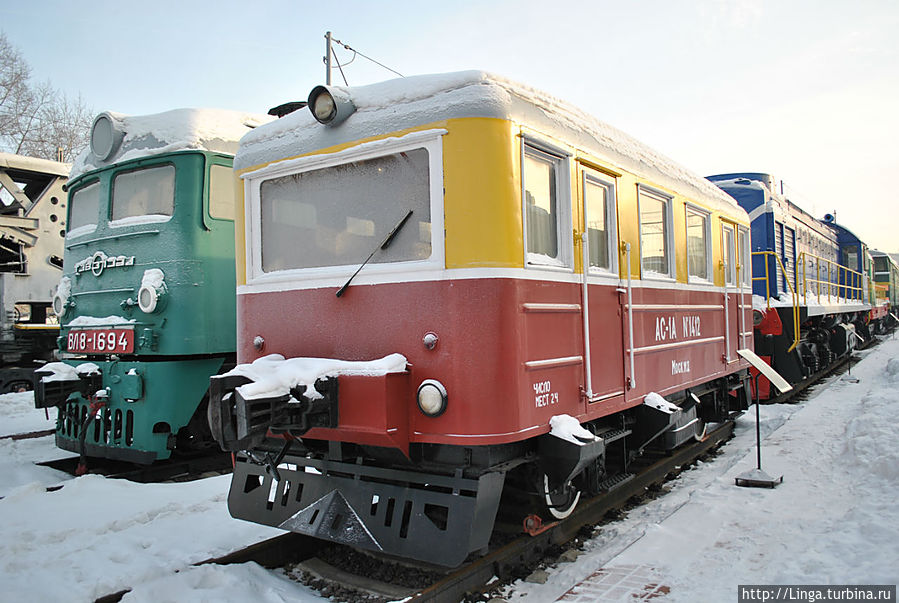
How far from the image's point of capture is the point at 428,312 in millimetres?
3732

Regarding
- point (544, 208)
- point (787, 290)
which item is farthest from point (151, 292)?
point (787, 290)

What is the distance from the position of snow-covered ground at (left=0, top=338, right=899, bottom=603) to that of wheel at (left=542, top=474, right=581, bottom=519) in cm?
30

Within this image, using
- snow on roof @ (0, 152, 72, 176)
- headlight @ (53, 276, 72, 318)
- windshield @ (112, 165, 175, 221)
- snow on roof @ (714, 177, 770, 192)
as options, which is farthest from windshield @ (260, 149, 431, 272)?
snow on roof @ (714, 177, 770, 192)

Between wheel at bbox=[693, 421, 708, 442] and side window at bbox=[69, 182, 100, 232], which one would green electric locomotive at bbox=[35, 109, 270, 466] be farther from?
wheel at bbox=[693, 421, 708, 442]

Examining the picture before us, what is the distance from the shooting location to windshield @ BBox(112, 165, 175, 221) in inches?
267

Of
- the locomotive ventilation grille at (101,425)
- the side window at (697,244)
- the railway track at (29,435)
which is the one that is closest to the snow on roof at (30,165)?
the railway track at (29,435)

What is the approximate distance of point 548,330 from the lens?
3982 mm

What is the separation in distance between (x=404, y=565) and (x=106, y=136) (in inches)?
218

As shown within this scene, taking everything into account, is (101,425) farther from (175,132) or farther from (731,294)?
(731,294)

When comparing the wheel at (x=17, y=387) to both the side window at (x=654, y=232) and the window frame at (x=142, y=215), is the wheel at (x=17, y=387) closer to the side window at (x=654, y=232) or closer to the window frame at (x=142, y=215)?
the window frame at (x=142, y=215)

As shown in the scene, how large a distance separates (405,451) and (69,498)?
3587 mm

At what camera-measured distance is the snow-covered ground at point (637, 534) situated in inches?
149

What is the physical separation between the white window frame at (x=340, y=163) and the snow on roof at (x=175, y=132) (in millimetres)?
2550

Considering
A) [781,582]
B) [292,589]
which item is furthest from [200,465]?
[781,582]
